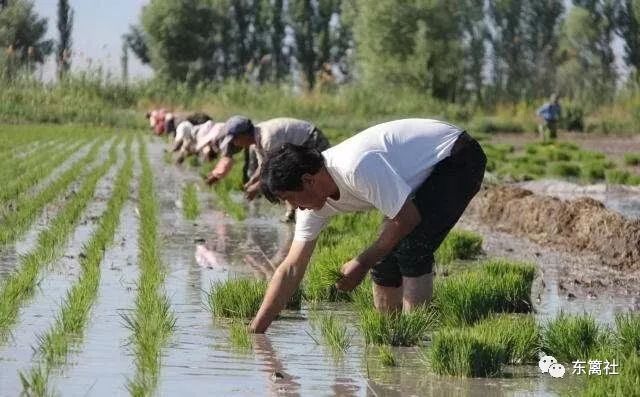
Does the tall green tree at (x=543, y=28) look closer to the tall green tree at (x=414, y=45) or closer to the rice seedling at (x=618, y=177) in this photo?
the tall green tree at (x=414, y=45)

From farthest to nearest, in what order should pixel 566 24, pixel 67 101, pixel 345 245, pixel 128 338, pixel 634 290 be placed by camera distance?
1. pixel 566 24
2. pixel 67 101
3. pixel 345 245
4. pixel 634 290
5. pixel 128 338

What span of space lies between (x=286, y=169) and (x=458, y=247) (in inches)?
163

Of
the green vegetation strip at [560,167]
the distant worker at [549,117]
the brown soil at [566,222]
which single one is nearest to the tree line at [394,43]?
the distant worker at [549,117]

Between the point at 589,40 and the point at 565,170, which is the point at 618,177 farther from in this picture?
the point at 589,40

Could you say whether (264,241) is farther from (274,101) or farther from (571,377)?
(274,101)

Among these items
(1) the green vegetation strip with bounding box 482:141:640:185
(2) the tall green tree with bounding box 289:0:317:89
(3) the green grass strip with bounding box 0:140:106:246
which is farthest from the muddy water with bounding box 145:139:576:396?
(2) the tall green tree with bounding box 289:0:317:89

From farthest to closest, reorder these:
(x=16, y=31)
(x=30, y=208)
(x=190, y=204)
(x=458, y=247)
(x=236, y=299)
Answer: (x=16, y=31) → (x=190, y=204) → (x=30, y=208) → (x=458, y=247) → (x=236, y=299)

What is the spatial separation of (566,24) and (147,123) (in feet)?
89.3

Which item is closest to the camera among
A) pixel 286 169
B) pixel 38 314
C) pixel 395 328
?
pixel 286 169

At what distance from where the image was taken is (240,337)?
556 cm

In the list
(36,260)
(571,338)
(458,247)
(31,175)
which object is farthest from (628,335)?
(31,175)

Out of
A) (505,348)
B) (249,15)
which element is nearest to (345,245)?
(505,348)

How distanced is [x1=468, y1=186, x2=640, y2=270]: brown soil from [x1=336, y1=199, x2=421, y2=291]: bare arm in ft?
11.8

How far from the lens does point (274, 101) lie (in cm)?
4025
